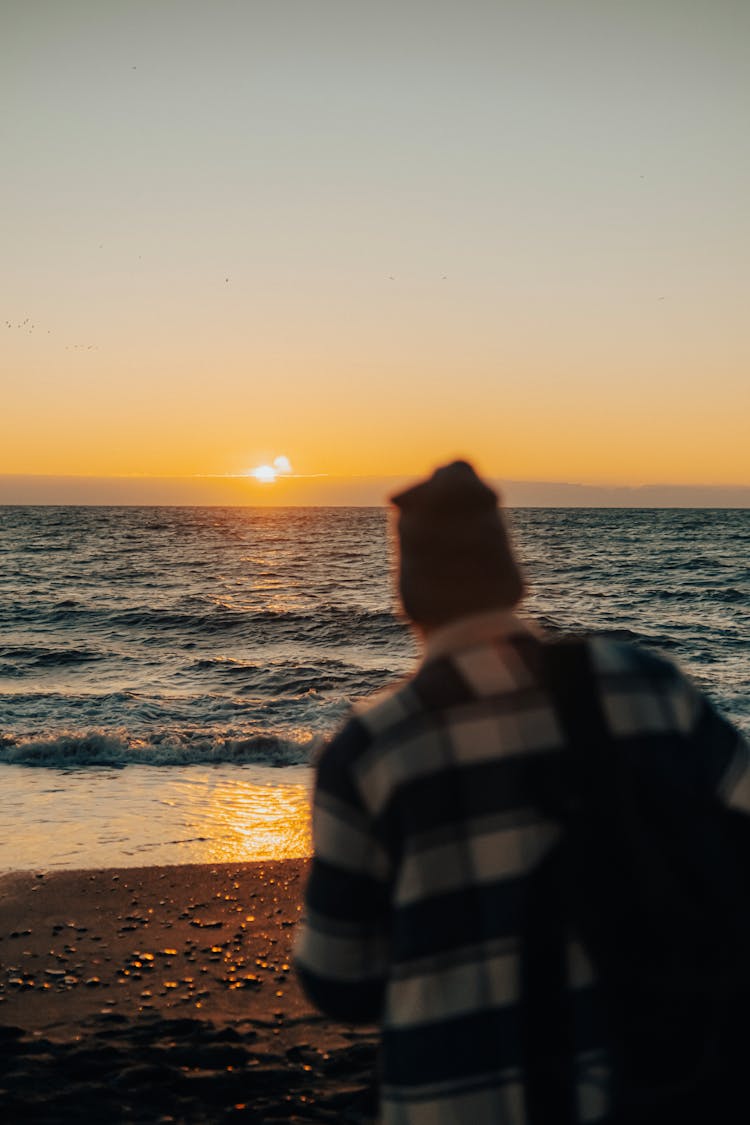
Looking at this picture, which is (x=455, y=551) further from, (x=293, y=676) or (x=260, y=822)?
(x=293, y=676)

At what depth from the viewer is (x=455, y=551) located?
165cm

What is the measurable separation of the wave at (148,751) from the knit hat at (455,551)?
945 centimetres

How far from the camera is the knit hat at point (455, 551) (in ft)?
5.40

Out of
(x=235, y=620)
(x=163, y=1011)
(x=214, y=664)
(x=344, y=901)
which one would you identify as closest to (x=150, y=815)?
(x=163, y=1011)

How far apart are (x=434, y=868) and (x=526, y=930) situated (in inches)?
6.6

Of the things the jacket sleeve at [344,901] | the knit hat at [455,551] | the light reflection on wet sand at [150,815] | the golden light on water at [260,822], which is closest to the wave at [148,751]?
the light reflection on wet sand at [150,815]

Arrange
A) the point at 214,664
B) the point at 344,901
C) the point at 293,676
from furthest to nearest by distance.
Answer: the point at 214,664
the point at 293,676
the point at 344,901

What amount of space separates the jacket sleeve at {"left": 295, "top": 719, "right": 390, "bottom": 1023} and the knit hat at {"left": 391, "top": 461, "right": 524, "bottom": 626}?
0.88 ft

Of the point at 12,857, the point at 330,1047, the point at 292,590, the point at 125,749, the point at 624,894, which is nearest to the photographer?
the point at 624,894

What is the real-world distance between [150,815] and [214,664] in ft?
36.1

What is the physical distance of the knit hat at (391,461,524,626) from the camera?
1.64m

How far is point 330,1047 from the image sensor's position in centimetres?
409

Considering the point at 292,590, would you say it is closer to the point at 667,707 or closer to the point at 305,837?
the point at 305,837

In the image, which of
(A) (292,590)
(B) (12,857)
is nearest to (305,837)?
(B) (12,857)
